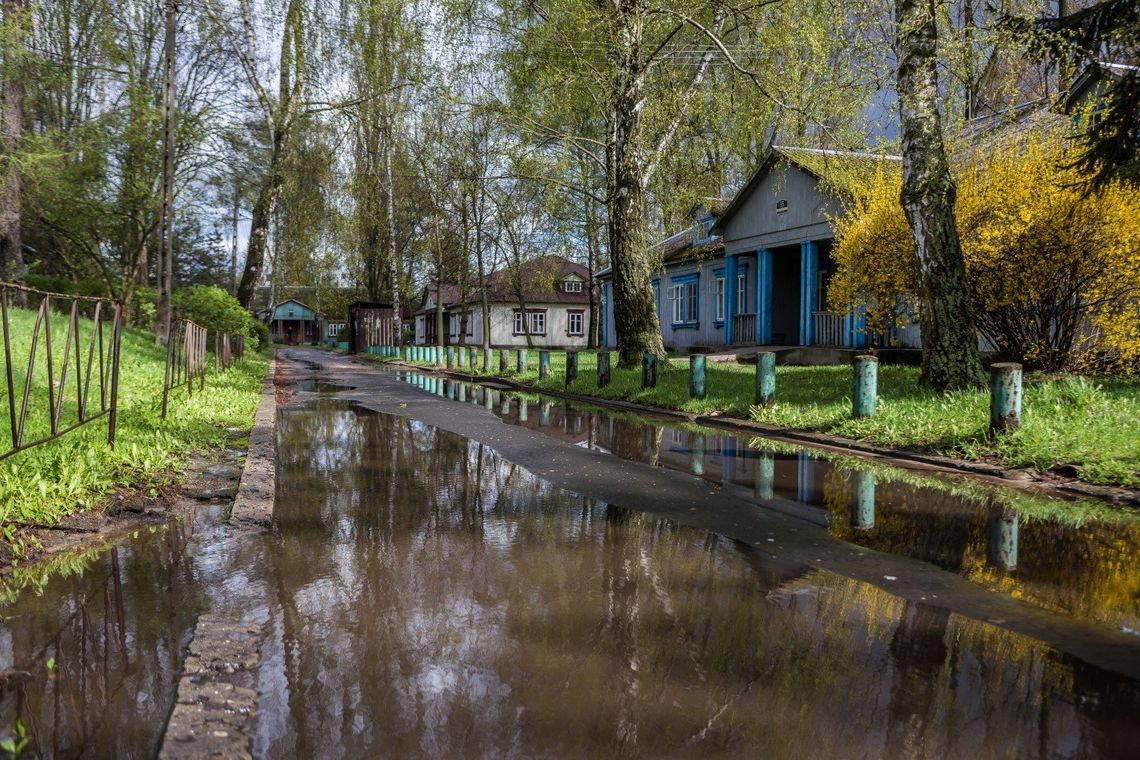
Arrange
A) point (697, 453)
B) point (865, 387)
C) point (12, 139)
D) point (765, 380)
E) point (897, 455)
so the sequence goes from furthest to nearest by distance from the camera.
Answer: point (12, 139) < point (765, 380) < point (865, 387) < point (697, 453) < point (897, 455)

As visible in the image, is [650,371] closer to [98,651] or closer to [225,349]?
[225,349]

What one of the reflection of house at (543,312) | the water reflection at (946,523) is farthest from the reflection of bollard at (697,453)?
the reflection of house at (543,312)

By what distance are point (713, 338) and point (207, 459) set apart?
909 inches

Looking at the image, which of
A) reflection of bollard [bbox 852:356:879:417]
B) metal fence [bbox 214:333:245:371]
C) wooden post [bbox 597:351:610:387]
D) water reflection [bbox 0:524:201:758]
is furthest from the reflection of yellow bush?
metal fence [bbox 214:333:245:371]

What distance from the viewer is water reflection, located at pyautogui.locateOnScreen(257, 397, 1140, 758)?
2439mm

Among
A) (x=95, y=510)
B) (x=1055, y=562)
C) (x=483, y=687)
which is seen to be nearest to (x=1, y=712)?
(x=483, y=687)

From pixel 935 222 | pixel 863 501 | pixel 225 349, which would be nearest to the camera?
pixel 863 501

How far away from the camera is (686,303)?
30766 mm

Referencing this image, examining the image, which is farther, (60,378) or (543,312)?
(543,312)

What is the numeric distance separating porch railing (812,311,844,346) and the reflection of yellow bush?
8.17 metres

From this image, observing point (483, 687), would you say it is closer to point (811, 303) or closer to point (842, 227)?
point (842, 227)

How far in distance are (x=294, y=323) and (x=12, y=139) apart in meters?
81.3

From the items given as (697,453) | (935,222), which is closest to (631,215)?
(935,222)

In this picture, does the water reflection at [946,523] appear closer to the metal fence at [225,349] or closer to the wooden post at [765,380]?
the wooden post at [765,380]
